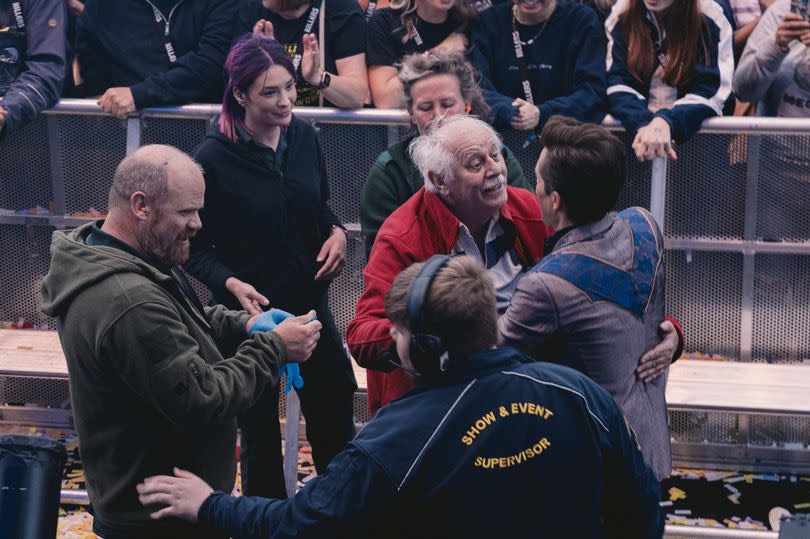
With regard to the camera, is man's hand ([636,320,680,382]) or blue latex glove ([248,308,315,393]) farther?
blue latex glove ([248,308,315,393])

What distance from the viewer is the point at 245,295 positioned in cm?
501

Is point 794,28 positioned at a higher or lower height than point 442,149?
higher

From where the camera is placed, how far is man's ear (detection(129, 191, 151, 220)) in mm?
3661

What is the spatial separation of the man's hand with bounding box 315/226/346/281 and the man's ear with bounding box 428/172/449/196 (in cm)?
118

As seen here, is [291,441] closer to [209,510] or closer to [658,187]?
[658,187]

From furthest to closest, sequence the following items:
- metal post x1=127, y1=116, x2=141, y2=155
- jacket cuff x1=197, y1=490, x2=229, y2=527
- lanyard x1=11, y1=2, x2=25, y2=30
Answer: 1. lanyard x1=11, y1=2, x2=25, y2=30
2. metal post x1=127, y1=116, x2=141, y2=155
3. jacket cuff x1=197, y1=490, x2=229, y2=527

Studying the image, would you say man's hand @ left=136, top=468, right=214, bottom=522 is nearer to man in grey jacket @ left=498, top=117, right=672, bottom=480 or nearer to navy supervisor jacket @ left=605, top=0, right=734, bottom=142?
man in grey jacket @ left=498, top=117, right=672, bottom=480

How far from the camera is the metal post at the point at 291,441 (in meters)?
5.92

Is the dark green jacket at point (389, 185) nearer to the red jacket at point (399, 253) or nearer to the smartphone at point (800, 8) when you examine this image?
the red jacket at point (399, 253)

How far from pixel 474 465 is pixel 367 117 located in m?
3.53

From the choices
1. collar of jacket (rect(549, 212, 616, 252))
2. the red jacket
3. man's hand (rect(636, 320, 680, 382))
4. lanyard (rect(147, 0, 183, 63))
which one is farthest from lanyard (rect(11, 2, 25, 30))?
man's hand (rect(636, 320, 680, 382))

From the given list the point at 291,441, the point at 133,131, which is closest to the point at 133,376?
the point at 291,441

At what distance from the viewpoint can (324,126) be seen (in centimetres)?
625

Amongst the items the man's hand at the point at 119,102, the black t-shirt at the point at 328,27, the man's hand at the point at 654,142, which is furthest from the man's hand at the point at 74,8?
the man's hand at the point at 654,142
